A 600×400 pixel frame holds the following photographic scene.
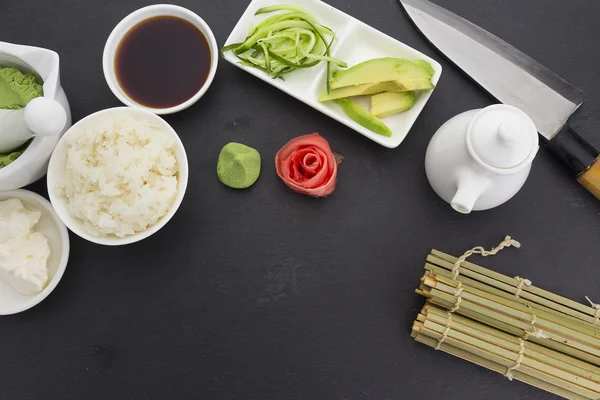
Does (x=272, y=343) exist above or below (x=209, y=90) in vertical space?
below

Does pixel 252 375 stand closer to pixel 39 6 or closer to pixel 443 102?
pixel 443 102

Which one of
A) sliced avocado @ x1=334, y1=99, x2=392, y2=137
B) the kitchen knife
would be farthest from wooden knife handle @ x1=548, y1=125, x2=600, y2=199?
sliced avocado @ x1=334, y1=99, x2=392, y2=137

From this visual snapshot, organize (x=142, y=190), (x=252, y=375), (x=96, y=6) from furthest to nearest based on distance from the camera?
(x=96, y=6) → (x=252, y=375) → (x=142, y=190)

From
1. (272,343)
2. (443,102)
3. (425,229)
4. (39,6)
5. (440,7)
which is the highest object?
(440,7)

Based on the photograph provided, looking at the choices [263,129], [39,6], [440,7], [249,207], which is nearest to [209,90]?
[263,129]

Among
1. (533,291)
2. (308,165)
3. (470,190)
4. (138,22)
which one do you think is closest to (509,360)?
(533,291)

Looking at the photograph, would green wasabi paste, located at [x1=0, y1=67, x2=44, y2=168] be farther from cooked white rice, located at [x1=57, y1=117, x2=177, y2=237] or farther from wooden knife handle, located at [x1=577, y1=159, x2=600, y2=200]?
wooden knife handle, located at [x1=577, y1=159, x2=600, y2=200]
